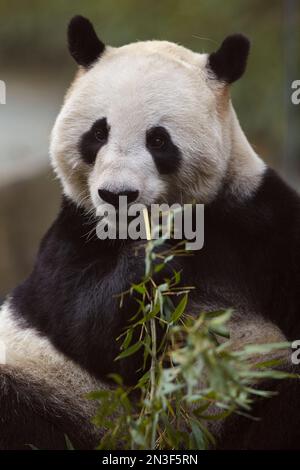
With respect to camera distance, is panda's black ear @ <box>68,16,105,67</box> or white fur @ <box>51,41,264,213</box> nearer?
white fur @ <box>51,41,264,213</box>

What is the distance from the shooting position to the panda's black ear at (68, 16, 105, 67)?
3459 millimetres

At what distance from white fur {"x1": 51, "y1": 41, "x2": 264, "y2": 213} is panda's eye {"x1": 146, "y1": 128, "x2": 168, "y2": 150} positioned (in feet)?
Result: 0.08

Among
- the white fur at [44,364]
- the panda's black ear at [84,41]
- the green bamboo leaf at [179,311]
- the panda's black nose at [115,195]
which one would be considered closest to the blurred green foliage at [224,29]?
the panda's black ear at [84,41]

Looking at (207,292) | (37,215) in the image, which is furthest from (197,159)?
(37,215)

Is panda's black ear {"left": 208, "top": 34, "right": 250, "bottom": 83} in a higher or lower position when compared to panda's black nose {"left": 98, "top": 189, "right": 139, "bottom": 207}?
higher

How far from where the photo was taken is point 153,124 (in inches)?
126

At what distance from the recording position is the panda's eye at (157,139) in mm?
3215

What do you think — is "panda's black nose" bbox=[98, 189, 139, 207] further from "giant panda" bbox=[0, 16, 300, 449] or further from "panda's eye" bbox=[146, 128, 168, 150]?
"panda's eye" bbox=[146, 128, 168, 150]

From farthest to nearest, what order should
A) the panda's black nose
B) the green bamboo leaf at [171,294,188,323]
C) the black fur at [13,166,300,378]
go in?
1. the black fur at [13,166,300,378]
2. the panda's black nose
3. the green bamboo leaf at [171,294,188,323]

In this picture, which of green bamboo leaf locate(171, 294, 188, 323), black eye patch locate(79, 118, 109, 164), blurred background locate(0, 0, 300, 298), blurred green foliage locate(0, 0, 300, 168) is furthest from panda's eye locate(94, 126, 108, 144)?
blurred green foliage locate(0, 0, 300, 168)

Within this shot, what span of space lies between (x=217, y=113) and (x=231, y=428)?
113 centimetres

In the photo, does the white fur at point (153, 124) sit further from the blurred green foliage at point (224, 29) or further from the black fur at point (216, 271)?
the blurred green foliage at point (224, 29)

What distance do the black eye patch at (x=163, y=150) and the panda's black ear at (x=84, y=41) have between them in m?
0.46
